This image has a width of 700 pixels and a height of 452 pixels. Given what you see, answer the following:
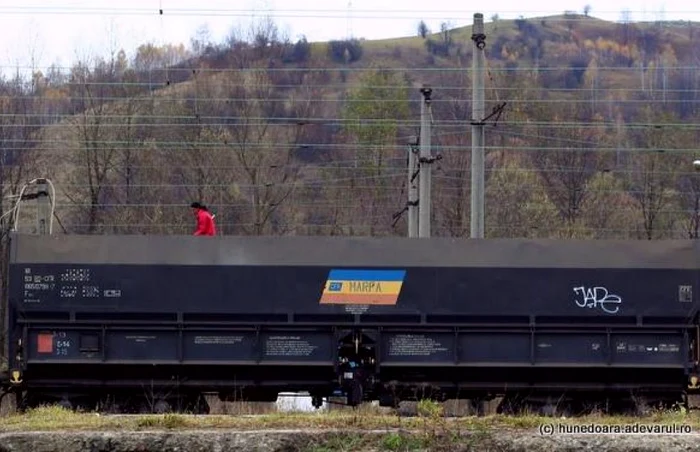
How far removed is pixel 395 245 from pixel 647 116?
49102 mm

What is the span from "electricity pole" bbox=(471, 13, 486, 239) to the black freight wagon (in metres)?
7.14

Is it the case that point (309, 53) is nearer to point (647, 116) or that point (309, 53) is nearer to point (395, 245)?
point (647, 116)

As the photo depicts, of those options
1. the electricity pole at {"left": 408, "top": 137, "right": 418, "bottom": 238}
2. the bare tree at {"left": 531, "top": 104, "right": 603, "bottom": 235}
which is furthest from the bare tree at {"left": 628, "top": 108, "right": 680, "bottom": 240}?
the electricity pole at {"left": 408, "top": 137, "right": 418, "bottom": 238}

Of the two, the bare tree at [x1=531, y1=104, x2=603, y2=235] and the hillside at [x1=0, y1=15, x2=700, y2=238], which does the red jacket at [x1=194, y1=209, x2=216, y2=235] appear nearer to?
the hillside at [x1=0, y1=15, x2=700, y2=238]

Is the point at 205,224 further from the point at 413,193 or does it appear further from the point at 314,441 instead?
the point at 413,193

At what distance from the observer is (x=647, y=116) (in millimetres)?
65000

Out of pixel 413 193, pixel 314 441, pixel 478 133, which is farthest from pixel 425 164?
pixel 314 441

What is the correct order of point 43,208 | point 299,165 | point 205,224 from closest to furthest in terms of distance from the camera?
point 205,224 → point 43,208 → point 299,165

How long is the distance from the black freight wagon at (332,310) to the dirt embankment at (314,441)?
708 cm

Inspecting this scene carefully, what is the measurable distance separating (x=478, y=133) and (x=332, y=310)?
32.0ft

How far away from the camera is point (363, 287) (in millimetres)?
19016

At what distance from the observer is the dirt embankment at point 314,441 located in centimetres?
1170

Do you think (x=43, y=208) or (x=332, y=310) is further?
(x=43, y=208)

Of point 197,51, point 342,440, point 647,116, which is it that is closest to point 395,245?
point 342,440
